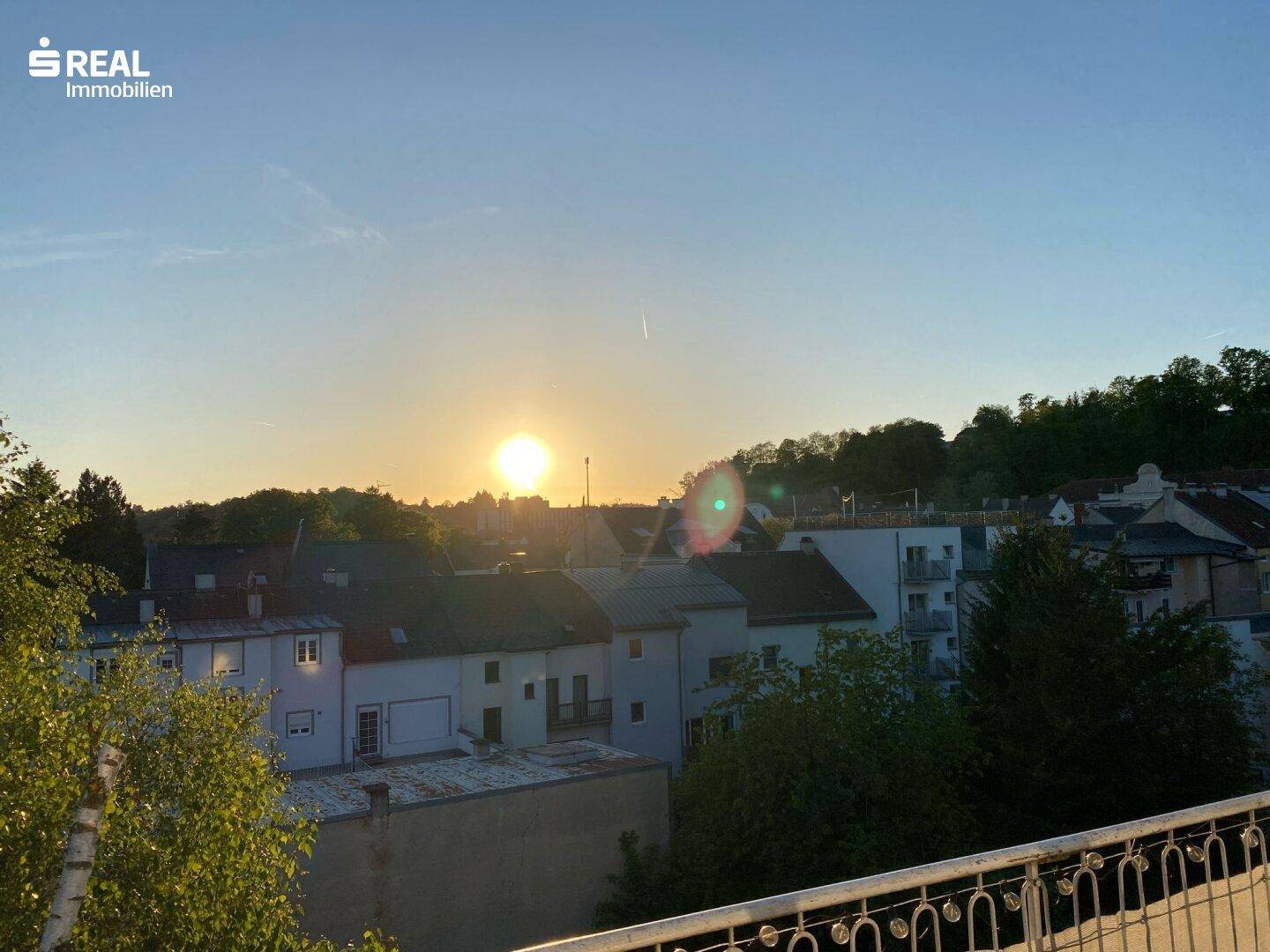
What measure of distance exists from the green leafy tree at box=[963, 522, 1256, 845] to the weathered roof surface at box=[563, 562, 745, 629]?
1264cm

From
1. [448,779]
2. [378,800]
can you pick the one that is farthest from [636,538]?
[378,800]

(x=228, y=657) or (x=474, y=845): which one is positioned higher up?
(x=228, y=657)

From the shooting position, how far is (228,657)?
85.5 feet

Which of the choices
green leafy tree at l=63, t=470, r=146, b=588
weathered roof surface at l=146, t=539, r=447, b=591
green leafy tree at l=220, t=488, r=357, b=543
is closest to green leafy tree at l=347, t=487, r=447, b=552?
green leafy tree at l=220, t=488, r=357, b=543

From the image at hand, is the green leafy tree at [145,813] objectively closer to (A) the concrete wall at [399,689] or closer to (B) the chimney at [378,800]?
(B) the chimney at [378,800]

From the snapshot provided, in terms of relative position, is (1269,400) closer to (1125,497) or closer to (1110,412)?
(1110,412)

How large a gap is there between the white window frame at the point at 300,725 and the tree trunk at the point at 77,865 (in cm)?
2143

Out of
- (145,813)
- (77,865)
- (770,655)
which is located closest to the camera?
(77,865)

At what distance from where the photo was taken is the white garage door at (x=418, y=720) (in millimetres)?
27828

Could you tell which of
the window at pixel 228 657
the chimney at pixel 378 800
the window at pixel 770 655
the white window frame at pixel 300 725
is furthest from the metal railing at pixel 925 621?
the chimney at pixel 378 800

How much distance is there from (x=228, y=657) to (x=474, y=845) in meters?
12.3

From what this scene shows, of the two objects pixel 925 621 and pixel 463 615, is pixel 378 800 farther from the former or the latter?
pixel 925 621

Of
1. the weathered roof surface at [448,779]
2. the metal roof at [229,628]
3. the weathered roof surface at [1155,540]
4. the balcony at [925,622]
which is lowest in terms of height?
the weathered roof surface at [448,779]

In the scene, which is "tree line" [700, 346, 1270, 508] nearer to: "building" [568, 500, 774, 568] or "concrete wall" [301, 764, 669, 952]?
"building" [568, 500, 774, 568]
